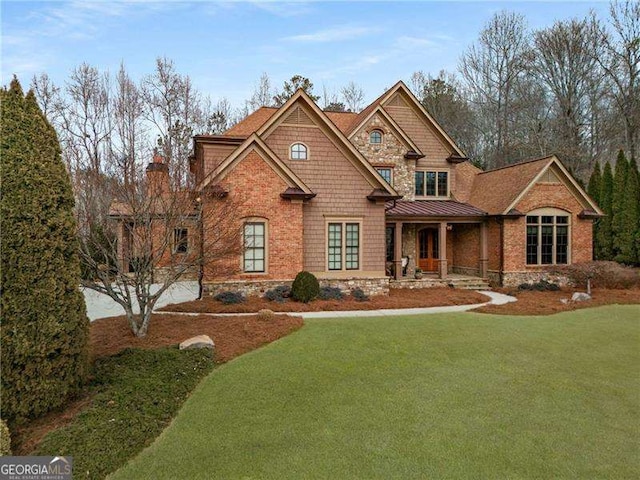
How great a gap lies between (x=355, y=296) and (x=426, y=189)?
859cm

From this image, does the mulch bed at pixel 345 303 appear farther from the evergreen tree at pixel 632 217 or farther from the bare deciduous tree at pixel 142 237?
the evergreen tree at pixel 632 217

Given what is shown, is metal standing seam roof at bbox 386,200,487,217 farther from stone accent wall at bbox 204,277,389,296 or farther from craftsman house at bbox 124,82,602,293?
stone accent wall at bbox 204,277,389,296

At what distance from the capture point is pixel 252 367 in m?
7.12

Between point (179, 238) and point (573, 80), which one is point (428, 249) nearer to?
point (179, 238)

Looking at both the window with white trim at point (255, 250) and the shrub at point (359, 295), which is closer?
the window with white trim at point (255, 250)

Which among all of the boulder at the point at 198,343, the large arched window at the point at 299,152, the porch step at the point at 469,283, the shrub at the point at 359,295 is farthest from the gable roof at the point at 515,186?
the boulder at the point at 198,343

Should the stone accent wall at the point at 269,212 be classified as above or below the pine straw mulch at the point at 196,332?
above

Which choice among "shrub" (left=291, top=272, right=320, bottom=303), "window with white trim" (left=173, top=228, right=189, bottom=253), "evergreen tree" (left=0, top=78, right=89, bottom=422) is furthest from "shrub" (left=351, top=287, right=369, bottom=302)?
"evergreen tree" (left=0, top=78, right=89, bottom=422)

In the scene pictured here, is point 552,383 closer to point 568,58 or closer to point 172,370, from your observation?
point 172,370

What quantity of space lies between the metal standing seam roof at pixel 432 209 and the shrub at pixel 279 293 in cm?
616

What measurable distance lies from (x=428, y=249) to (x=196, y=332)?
14315mm

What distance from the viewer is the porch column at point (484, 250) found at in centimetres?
1850

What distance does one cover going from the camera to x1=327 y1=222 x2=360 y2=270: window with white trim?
15164mm

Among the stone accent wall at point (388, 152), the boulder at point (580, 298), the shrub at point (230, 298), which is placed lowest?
the boulder at point (580, 298)
